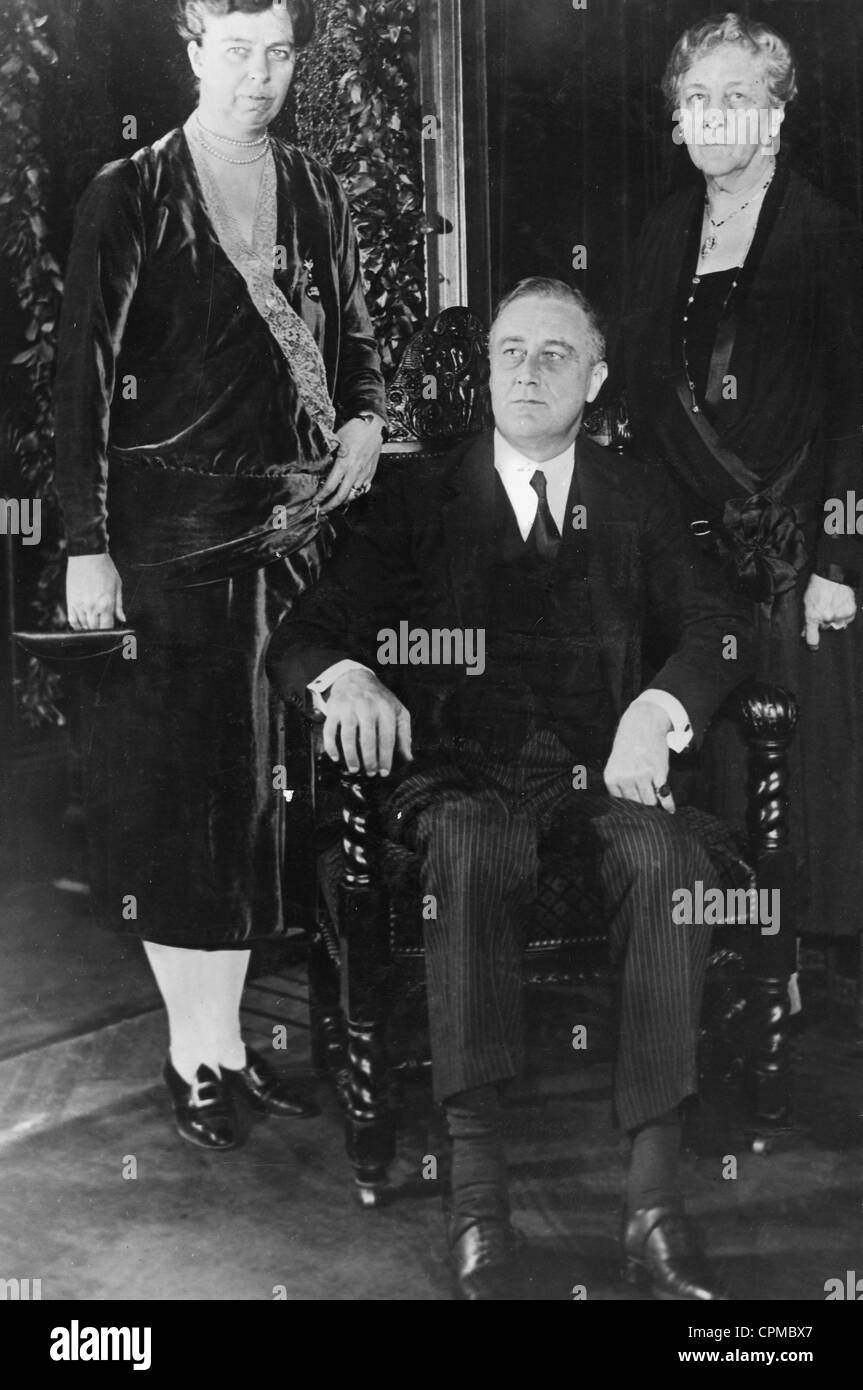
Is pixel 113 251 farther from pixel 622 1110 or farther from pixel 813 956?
pixel 813 956

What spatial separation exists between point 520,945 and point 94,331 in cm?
148

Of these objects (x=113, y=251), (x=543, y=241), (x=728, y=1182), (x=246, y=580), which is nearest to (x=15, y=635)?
(x=246, y=580)

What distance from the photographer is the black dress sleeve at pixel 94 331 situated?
2391 millimetres

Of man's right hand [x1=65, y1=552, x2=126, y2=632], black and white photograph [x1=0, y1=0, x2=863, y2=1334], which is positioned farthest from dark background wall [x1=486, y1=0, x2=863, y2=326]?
man's right hand [x1=65, y1=552, x2=126, y2=632]

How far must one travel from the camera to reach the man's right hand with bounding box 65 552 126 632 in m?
2.45

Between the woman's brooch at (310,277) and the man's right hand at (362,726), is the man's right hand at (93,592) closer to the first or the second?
the man's right hand at (362,726)

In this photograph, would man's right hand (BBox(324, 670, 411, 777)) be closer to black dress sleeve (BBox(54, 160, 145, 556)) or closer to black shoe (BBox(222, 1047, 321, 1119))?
black dress sleeve (BBox(54, 160, 145, 556))

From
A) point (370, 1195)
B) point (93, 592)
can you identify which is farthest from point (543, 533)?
point (370, 1195)

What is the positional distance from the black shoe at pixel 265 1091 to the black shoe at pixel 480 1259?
0.44 meters

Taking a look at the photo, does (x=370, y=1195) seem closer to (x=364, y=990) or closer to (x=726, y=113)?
(x=364, y=990)

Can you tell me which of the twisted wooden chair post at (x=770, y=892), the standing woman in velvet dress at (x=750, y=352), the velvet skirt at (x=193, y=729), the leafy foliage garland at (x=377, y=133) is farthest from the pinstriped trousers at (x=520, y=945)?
the leafy foliage garland at (x=377, y=133)

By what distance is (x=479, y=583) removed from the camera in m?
2.48

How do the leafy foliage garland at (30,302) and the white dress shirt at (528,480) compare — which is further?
the white dress shirt at (528,480)
